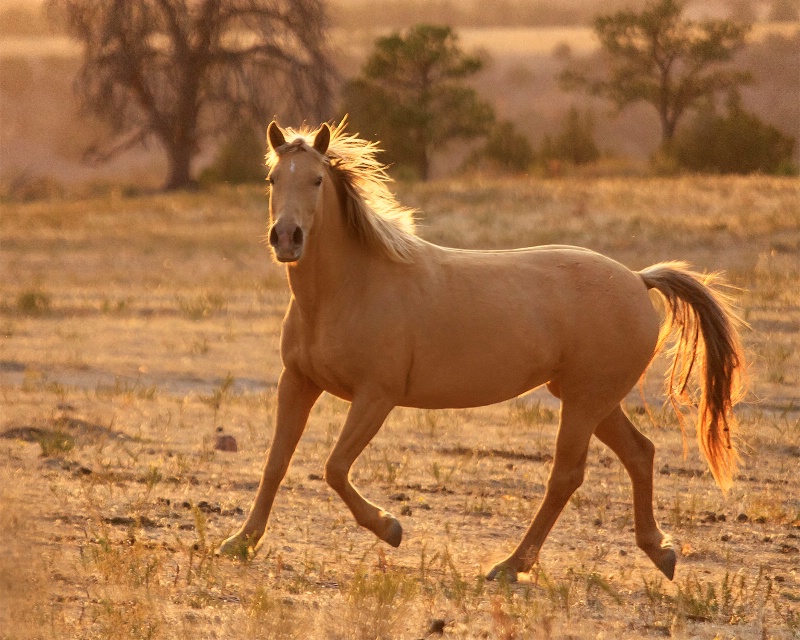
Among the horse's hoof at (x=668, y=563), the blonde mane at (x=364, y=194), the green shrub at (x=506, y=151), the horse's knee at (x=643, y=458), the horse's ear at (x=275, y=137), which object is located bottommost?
the horse's hoof at (x=668, y=563)

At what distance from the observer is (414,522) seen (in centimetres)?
686

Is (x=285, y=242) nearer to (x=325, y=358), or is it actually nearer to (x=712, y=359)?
(x=325, y=358)

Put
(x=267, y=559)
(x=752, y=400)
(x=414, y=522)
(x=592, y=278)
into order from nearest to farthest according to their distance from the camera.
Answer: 1. (x=267, y=559)
2. (x=592, y=278)
3. (x=414, y=522)
4. (x=752, y=400)

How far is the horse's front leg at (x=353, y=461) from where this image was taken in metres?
5.74

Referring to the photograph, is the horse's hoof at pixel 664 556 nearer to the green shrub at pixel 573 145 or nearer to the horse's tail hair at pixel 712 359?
the horse's tail hair at pixel 712 359

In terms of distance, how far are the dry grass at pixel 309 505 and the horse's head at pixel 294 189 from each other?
4.27 ft

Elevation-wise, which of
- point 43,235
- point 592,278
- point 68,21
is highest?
point 68,21

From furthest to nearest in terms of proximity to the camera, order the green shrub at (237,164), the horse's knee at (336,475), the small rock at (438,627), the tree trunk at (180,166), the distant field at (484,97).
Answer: the distant field at (484,97) < the tree trunk at (180,166) < the green shrub at (237,164) < the horse's knee at (336,475) < the small rock at (438,627)

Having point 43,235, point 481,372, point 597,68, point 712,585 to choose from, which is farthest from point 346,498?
point 597,68

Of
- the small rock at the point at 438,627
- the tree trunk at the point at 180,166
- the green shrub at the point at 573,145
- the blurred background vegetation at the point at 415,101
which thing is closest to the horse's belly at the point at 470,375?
the small rock at the point at 438,627

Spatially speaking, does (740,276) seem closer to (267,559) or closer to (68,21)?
(267,559)

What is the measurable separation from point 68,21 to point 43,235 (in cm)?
1761

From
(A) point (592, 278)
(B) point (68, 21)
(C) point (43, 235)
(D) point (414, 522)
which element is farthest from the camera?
(B) point (68, 21)

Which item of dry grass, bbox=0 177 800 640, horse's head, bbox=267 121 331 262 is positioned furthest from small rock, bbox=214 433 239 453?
horse's head, bbox=267 121 331 262
